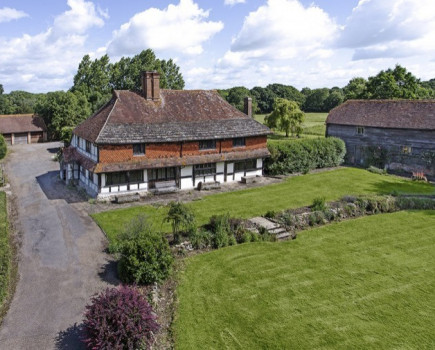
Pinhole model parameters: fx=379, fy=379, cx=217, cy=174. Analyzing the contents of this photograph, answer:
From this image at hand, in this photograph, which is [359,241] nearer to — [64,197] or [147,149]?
[147,149]

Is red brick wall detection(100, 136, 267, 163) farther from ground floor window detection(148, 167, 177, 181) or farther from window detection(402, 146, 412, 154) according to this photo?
window detection(402, 146, 412, 154)

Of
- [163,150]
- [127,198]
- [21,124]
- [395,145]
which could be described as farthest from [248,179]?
[21,124]

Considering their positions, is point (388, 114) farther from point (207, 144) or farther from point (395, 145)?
point (207, 144)

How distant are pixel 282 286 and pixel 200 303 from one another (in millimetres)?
3793

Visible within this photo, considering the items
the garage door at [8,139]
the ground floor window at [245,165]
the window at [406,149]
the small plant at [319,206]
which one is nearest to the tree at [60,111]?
the garage door at [8,139]

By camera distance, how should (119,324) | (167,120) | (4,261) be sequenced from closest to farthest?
1. (119,324)
2. (4,261)
3. (167,120)

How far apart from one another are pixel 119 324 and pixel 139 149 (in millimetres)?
18922

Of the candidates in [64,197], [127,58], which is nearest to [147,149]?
[64,197]

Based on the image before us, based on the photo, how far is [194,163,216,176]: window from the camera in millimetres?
32281

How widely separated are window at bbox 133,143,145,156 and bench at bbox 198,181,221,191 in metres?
5.59

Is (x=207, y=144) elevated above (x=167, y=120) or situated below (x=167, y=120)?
below

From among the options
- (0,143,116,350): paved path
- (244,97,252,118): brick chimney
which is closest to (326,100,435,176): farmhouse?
(244,97,252,118): brick chimney

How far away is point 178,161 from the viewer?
30.7 m

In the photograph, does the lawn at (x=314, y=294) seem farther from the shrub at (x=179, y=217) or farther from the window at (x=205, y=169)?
the window at (x=205, y=169)
